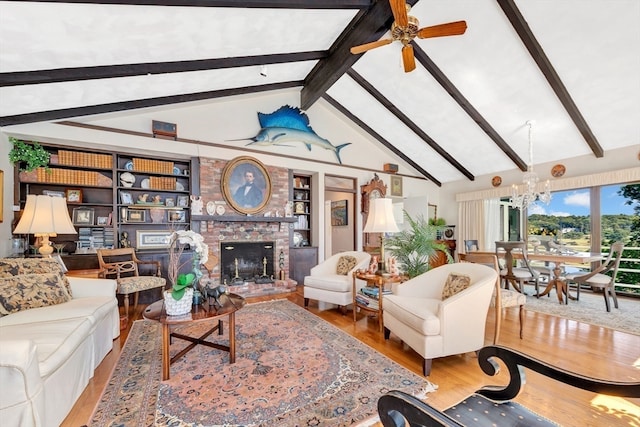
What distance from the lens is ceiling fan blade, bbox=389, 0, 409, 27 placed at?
2.23 meters

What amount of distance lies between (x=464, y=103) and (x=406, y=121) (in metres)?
1.22

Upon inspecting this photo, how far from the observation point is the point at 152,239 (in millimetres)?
4492

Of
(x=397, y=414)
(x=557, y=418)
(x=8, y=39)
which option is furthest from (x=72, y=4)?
(x=557, y=418)

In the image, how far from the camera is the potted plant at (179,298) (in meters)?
2.14

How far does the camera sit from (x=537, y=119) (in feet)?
15.1

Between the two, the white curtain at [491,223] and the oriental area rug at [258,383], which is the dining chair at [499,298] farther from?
the white curtain at [491,223]

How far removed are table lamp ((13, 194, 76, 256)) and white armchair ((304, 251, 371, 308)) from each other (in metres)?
2.88

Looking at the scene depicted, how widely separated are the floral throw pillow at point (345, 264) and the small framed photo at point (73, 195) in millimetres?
3978

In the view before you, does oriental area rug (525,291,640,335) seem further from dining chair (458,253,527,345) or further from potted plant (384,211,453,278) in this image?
potted plant (384,211,453,278)

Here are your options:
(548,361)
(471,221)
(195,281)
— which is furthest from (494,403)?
(471,221)

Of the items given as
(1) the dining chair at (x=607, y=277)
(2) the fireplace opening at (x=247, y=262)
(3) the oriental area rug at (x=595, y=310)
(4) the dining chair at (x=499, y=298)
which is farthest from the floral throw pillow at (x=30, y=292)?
(1) the dining chair at (x=607, y=277)

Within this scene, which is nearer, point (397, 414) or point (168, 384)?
point (397, 414)

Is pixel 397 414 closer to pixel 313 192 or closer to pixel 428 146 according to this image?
pixel 313 192

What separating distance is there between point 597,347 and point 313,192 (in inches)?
188
